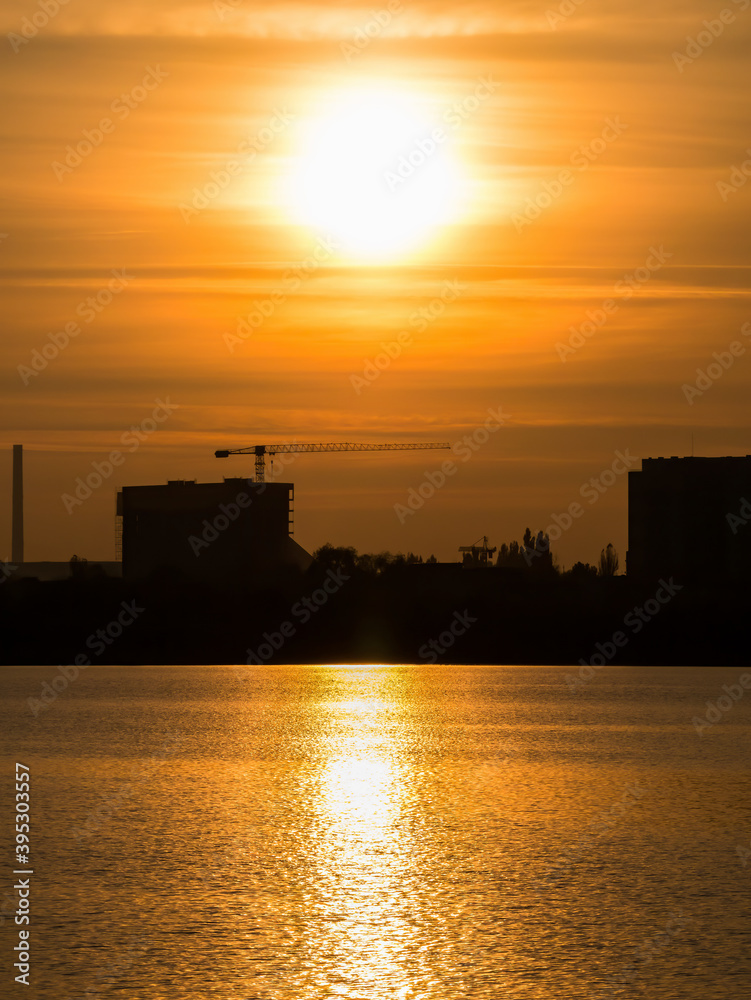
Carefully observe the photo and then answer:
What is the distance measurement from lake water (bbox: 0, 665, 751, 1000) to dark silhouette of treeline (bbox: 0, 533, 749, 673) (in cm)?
8034

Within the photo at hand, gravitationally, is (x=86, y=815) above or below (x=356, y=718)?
below

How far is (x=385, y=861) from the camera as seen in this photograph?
29.0 m

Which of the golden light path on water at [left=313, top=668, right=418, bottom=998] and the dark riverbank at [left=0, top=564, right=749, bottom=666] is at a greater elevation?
the dark riverbank at [left=0, top=564, right=749, bottom=666]

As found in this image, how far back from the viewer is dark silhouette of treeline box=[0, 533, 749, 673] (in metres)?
141

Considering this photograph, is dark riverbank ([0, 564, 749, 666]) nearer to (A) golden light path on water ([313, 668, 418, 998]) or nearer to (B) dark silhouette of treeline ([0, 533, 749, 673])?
(B) dark silhouette of treeline ([0, 533, 749, 673])

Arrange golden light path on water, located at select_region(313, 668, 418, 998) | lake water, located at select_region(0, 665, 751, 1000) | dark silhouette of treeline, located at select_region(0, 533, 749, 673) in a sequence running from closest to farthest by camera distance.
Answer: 1. lake water, located at select_region(0, 665, 751, 1000)
2. golden light path on water, located at select_region(313, 668, 418, 998)
3. dark silhouette of treeline, located at select_region(0, 533, 749, 673)

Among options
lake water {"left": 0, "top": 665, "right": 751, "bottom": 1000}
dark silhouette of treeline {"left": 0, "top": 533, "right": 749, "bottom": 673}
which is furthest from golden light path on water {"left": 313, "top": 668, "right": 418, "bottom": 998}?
dark silhouette of treeline {"left": 0, "top": 533, "right": 749, "bottom": 673}

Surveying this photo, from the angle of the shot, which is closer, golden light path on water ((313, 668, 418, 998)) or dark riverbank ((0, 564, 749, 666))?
golden light path on water ((313, 668, 418, 998))

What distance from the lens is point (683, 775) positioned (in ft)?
145

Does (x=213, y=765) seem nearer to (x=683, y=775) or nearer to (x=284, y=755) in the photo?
(x=284, y=755)

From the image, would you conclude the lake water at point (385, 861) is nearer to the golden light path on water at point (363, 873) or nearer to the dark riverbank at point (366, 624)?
the golden light path on water at point (363, 873)

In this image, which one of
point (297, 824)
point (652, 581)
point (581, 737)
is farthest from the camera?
point (652, 581)

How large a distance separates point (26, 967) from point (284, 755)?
2875 cm

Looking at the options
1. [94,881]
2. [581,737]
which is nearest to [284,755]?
[581,737]
